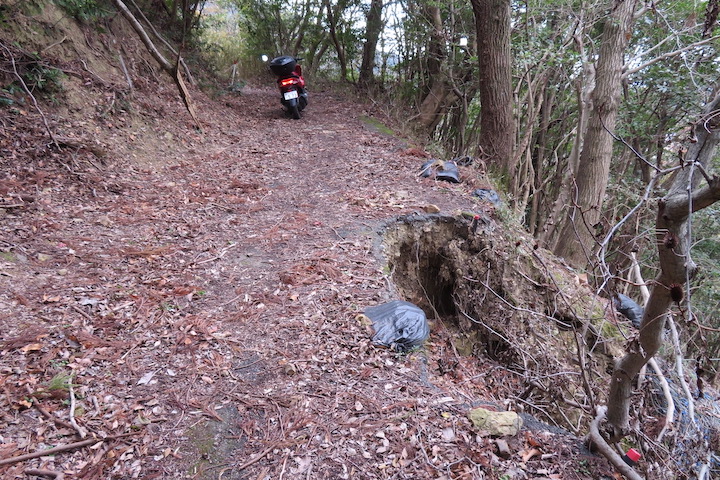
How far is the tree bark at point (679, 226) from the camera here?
143 cm

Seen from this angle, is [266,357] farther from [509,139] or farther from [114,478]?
[509,139]

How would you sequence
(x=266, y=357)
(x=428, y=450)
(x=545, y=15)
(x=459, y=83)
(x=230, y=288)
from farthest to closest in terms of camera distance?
(x=459, y=83), (x=545, y=15), (x=230, y=288), (x=266, y=357), (x=428, y=450)

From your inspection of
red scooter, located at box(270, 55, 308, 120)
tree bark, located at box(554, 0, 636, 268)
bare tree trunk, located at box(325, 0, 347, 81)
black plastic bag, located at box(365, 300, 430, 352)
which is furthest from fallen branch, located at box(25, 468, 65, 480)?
bare tree trunk, located at box(325, 0, 347, 81)

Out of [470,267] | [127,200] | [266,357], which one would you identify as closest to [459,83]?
[470,267]

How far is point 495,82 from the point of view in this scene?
6.27 metres

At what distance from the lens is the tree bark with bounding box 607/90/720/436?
4.70ft

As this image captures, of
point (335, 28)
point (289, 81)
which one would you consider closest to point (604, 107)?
point (289, 81)

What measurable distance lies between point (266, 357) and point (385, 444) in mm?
992

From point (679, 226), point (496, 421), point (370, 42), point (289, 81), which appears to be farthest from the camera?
point (370, 42)

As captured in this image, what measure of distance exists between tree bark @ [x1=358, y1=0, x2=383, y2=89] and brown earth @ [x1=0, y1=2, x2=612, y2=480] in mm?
7246

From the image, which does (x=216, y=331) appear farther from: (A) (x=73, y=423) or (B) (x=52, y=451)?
(B) (x=52, y=451)

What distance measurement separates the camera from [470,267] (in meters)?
4.60

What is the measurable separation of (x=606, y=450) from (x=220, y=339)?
2.40 metres

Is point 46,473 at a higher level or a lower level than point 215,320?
lower
